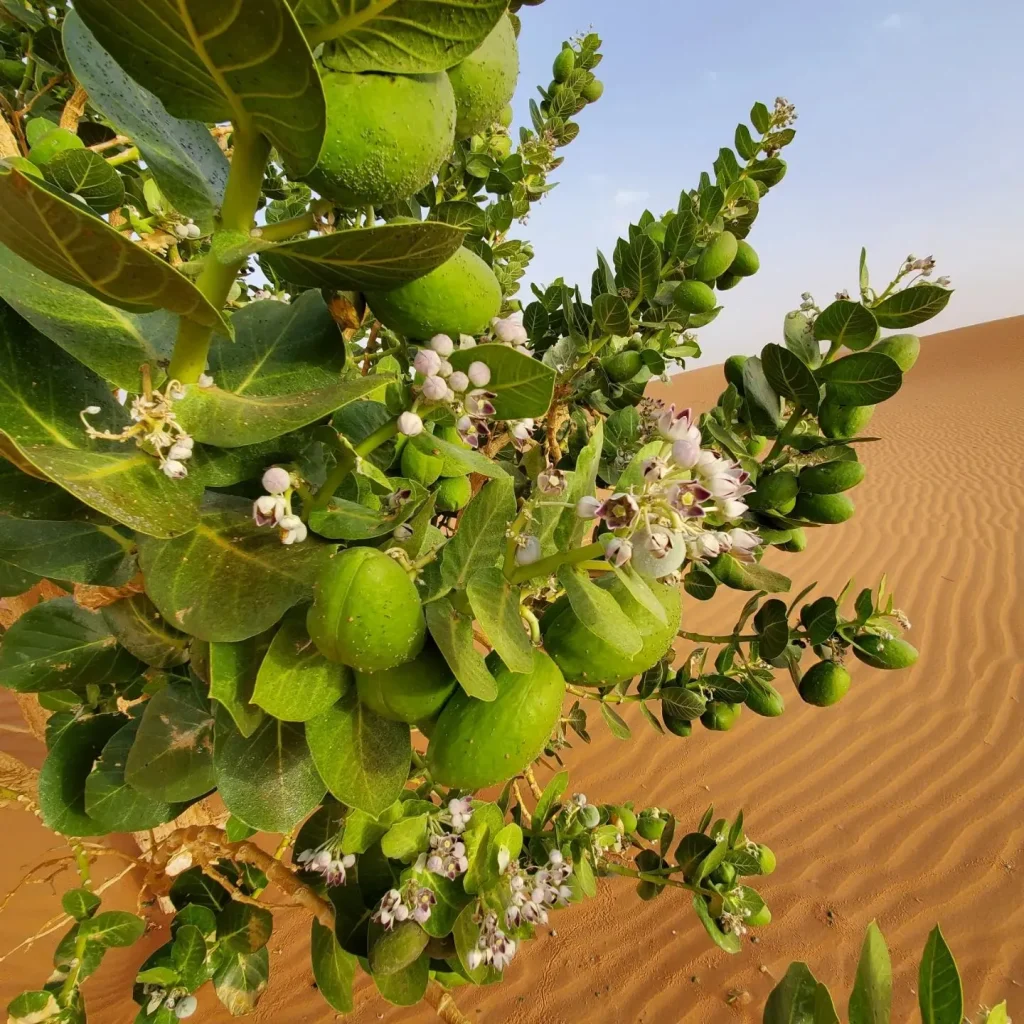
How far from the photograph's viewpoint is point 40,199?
1.61ft

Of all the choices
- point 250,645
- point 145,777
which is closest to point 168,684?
point 145,777

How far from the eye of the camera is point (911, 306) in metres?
1.21

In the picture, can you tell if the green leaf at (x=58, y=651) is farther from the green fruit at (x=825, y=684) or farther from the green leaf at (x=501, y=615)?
the green fruit at (x=825, y=684)

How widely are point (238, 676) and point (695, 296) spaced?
4.18ft

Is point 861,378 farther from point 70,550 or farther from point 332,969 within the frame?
point 332,969

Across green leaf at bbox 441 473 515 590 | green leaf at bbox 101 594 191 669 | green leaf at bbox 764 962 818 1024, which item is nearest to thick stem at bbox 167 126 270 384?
green leaf at bbox 441 473 515 590

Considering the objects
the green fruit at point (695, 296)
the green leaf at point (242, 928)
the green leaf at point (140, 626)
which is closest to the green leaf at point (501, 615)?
the green leaf at point (140, 626)

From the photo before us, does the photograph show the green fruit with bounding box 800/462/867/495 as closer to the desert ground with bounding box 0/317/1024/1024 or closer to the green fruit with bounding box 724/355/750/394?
the green fruit with bounding box 724/355/750/394

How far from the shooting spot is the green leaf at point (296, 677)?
0.79 meters

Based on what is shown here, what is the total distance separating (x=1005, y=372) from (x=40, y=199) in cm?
3416

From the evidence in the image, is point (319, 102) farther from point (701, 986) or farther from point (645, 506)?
point (701, 986)

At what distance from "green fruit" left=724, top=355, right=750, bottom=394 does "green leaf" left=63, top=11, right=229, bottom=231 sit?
1.09 meters

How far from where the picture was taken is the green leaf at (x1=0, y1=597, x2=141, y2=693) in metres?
1.24

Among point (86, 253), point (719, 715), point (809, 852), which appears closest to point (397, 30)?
point (86, 253)
